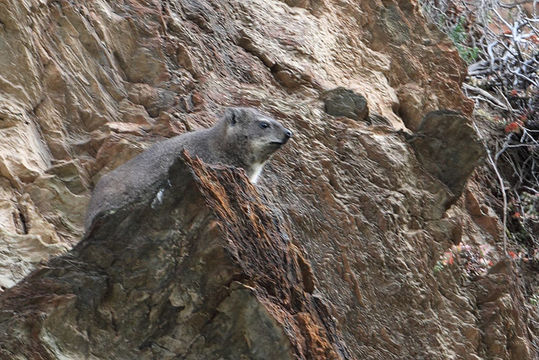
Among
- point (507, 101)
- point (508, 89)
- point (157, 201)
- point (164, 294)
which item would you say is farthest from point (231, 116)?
point (508, 89)

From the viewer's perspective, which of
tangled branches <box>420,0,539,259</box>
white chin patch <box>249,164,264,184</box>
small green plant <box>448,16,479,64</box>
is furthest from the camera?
small green plant <box>448,16,479,64</box>

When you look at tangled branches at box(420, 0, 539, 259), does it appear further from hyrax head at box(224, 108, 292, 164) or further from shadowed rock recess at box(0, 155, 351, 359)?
shadowed rock recess at box(0, 155, 351, 359)

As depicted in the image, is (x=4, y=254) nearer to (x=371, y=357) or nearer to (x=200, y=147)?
(x=200, y=147)

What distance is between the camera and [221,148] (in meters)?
8.17

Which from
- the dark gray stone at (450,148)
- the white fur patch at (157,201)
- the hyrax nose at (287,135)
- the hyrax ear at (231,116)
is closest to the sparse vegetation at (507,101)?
A: the dark gray stone at (450,148)

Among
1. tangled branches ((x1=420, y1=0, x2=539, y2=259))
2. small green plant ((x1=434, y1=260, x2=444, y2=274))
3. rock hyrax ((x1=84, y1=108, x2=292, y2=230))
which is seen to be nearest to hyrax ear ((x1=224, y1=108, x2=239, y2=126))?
rock hyrax ((x1=84, y1=108, x2=292, y2=230))

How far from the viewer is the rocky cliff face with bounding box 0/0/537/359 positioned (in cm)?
509

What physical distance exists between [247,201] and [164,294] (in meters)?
0.96

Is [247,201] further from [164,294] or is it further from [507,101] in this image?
[507,101]

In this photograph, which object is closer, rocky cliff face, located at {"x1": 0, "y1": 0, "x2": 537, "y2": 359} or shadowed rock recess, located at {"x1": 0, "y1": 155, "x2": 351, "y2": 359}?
shadowed rock recess, located at {"x1": 0, "y1": 155, "x2": 351, "y2": 359}

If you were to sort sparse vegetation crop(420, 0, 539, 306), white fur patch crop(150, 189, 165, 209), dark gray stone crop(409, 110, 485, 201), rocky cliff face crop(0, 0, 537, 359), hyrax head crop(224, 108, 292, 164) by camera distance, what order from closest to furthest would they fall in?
rocky cliff face crop(0, 0, 537, 359) → white fur patch crop(150, 189, 165, 209) → hyrax head crop(224, 108, 292, 164) → dark gray stone crop(409, 110, 485, 201) → sparse vegetation crop(420, 0, 539, 306)

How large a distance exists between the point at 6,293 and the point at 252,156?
3688mm

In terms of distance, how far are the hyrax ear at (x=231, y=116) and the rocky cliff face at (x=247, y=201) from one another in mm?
563

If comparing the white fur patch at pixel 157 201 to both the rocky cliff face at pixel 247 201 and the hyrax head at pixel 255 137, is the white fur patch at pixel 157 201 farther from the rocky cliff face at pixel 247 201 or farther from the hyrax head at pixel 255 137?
the hyrax head at pixel 255 137
